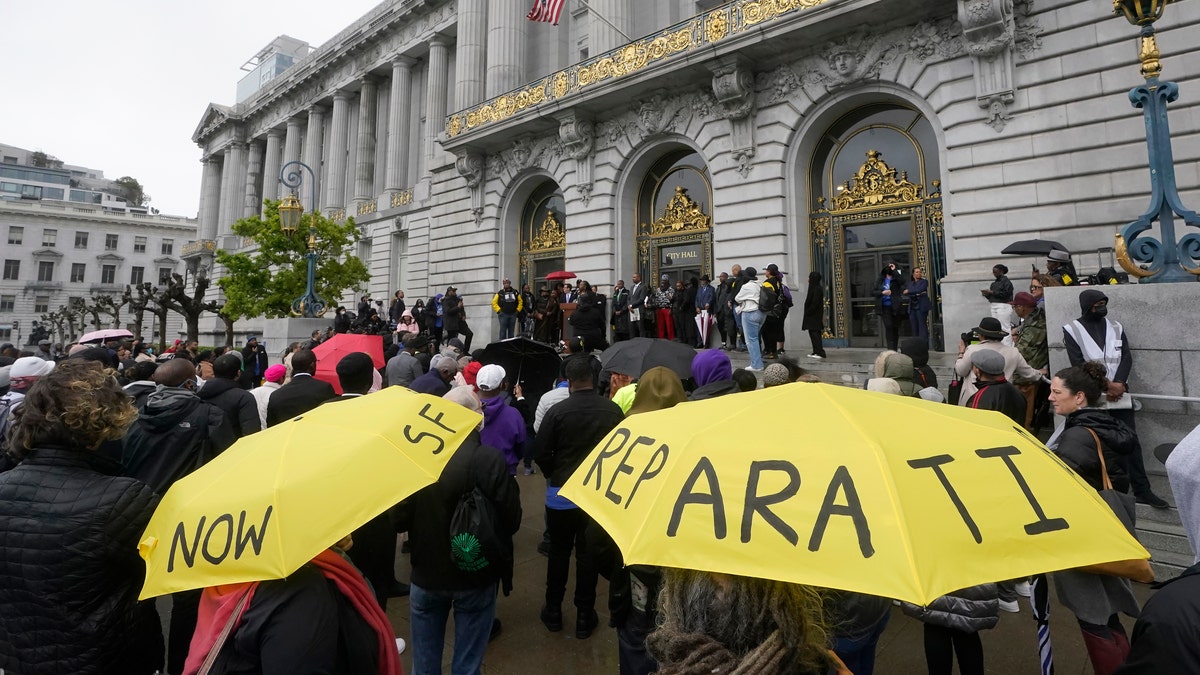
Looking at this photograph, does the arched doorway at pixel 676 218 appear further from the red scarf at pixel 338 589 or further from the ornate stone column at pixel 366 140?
the ornate stone column at pixel 366 140

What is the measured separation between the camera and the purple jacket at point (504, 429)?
195 inches

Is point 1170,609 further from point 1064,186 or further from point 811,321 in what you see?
point 1064,186

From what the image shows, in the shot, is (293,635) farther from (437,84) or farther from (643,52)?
(437,84)

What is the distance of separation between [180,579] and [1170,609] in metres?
2.81

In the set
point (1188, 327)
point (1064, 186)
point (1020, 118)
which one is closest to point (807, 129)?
point (1020, 118)

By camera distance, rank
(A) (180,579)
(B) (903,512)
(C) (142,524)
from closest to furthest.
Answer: (B) (903,512), (A) (180,579), (C) (142,524)

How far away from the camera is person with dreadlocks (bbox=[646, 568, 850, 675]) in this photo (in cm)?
136

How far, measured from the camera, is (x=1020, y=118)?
12.1 metres

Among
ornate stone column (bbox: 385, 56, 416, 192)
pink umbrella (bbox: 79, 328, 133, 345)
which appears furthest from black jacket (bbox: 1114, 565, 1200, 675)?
ornate stone column (bbox: 385, 56, 416, 192)

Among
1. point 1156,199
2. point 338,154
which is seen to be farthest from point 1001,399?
point 338,154

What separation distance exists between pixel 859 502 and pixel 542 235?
21.6m

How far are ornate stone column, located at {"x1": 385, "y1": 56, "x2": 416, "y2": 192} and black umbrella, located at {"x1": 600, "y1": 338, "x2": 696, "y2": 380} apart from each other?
104 feet

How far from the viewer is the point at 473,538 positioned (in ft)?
10.1

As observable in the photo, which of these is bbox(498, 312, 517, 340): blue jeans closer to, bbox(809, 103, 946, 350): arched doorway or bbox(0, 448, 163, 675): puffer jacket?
bbox(809, 103, 946, 350): arched doorway
